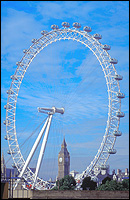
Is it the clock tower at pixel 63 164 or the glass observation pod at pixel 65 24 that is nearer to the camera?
the glass observation pod at pixel 65 24

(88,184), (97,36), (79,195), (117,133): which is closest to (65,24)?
(97,36)

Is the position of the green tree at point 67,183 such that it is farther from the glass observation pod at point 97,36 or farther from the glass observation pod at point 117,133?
the glass observation pod at point 97,36

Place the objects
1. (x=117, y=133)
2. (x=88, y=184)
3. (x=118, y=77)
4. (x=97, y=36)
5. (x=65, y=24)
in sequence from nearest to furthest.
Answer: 1. (x=117, y=133)
2. (x=65, y=24)
3. (x=97, y=36)
4. (x=118, y=77)
5. (x=88, y=184)

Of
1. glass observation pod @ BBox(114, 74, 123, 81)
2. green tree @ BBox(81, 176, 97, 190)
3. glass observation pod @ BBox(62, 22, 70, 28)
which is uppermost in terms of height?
glass observation pod @ BBox(62, 22, 70, 28)

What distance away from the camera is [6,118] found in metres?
58.2

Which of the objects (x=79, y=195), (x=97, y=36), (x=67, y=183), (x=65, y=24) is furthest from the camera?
(x=67, y=183)

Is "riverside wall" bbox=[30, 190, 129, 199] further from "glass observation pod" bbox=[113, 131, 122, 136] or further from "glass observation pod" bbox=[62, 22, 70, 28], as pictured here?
"glass observation pod" bbox=[62, 22, 70, 28]

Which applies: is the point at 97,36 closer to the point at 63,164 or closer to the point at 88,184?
the point at 88,184

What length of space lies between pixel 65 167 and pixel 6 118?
386ft

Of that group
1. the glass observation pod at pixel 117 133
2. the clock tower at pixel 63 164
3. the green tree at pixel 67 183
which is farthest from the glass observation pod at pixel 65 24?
the clock tower at pixel 63 164

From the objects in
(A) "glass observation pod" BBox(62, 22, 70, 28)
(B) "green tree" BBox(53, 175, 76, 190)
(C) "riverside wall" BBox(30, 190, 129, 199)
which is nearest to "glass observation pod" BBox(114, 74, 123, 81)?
(A) "glass observation pod" BBox(62, 22, 70, 28)

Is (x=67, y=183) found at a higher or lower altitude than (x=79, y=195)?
higher

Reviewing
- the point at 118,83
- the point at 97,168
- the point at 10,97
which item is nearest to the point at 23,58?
the point at 10,97

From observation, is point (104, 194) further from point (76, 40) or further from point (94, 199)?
point (76, 40)
